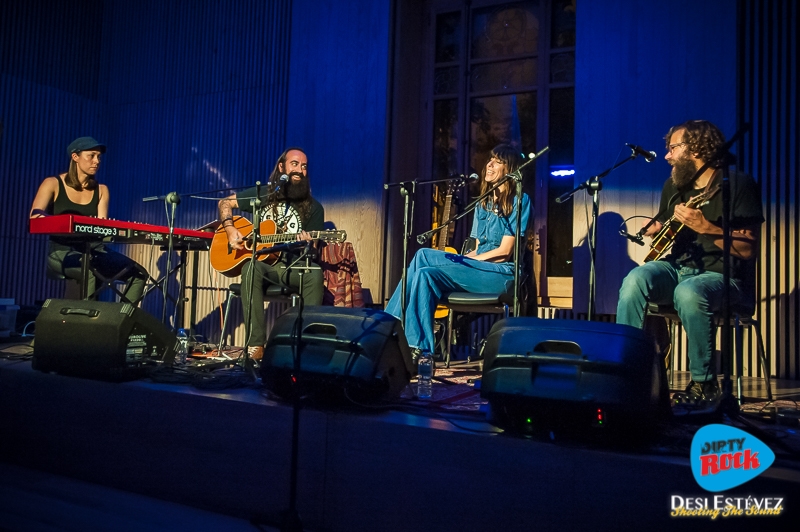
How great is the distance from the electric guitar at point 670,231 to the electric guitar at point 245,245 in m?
2.17

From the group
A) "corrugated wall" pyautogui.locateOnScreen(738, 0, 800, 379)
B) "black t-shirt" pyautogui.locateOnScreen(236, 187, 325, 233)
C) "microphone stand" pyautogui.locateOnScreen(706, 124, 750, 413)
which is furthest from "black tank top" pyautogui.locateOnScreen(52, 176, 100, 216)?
"corrugated wall" pyautogui.locateOnScreen(738, 0, 800, 379)

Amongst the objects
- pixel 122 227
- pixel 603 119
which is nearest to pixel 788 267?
pixel 603 119

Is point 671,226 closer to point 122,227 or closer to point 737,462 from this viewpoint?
point 737,462

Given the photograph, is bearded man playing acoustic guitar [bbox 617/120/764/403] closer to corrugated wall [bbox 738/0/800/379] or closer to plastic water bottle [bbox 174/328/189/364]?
corrugated wall [bbox 738/0/800/379]

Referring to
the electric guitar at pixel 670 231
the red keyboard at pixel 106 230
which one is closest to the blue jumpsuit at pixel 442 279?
the electric guitar at pixel 670 231

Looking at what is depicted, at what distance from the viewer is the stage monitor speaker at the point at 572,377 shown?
1746 millimetres

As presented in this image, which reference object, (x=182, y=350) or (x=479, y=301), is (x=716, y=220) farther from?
(x=182, y=350)

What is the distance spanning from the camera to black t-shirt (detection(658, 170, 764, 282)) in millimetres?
2898

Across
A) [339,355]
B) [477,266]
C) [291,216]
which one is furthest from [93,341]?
[477,266]

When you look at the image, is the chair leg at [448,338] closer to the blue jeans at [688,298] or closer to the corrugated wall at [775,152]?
the blue jeans at [688,298]

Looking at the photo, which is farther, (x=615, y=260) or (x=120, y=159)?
(x=120, y=159)

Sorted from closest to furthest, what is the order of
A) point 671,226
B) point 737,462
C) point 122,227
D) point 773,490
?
point 773,490 → point 737,462 → point 671,226 → point 122,227

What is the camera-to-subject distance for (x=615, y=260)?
14.1ft

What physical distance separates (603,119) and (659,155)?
466 millimetres
